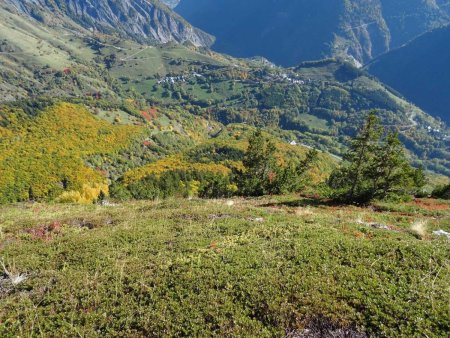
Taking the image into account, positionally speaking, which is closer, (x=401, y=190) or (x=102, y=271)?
(x=102, y=271)

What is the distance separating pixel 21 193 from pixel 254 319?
173319 mm

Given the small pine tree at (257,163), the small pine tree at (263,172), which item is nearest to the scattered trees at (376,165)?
the small pine tree at (263,172)

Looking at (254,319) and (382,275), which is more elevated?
(382,275)

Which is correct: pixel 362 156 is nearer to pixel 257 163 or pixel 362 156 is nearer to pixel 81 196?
pixel 257 163

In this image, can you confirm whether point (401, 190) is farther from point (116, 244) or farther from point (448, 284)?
point (116, 244)

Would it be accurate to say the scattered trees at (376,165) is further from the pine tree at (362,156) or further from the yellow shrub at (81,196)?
the yellow shrub at (81,196)

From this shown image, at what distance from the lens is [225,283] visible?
15.6 m

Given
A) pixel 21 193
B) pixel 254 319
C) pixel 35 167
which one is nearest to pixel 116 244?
pixel 254 319

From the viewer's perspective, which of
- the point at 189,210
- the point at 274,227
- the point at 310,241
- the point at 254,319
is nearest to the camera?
the point at 254,319

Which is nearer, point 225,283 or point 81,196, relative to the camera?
point 225,283

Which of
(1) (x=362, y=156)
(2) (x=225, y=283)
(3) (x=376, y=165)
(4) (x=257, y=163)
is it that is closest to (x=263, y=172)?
(4) (x=257, y=163)

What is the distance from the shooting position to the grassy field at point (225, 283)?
13117 mm

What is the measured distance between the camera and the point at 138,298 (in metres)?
15.0

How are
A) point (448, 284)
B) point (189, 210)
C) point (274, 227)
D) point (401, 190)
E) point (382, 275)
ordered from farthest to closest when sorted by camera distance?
point (401, 190), point (189, 210), point (274, 227), point (382, 275), point (448, 284)
